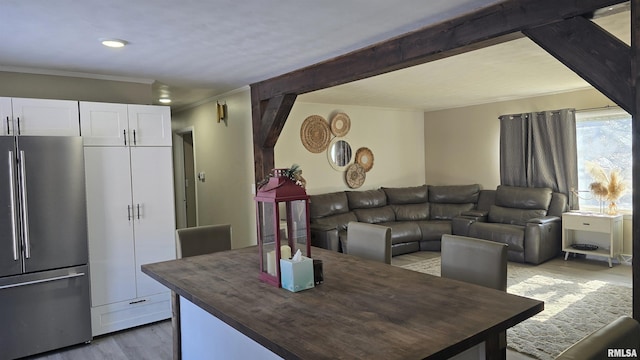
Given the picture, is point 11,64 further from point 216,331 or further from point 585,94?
point 585,94

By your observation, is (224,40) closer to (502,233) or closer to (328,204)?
(328,204)

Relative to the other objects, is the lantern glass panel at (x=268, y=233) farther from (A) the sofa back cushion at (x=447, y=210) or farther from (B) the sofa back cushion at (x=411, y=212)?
(A) the sofa back cushion at (x=447, y=210)

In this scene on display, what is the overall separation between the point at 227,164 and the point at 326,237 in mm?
1573

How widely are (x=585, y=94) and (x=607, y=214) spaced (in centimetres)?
166

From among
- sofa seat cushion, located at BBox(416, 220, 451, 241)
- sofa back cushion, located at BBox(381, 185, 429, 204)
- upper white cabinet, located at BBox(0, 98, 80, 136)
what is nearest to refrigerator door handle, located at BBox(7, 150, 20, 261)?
upper white cabinet, located at BBox(0, 98, 80, 136)

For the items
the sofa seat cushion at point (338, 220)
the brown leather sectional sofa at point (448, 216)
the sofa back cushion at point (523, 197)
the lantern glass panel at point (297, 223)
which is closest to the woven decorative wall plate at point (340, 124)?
the brown leather sectional sofa at point (448, 216)

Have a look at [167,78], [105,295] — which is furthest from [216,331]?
[167,78]

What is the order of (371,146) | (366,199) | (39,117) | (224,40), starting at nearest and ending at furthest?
(224,40) < (39,117) < (366,199) < (371,146)

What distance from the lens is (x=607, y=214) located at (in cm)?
528

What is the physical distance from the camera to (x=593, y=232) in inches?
219

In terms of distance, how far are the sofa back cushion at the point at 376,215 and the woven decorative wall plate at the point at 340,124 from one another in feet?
4.09

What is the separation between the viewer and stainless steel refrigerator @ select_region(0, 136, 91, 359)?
10.0ft

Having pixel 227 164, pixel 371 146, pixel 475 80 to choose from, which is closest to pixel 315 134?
pixel 371 146

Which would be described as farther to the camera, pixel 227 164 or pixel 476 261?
pixel 227 164
